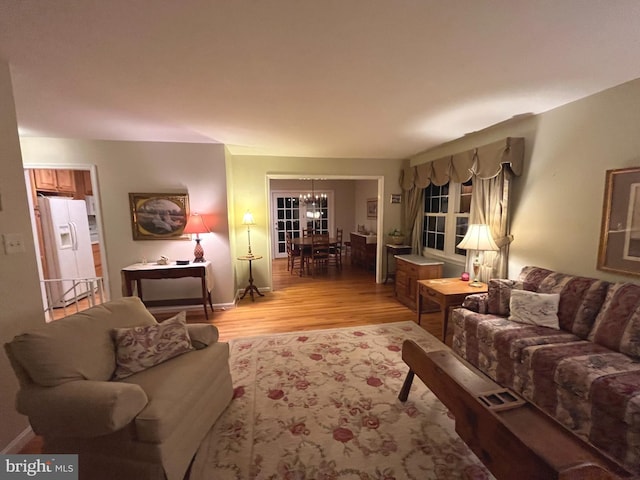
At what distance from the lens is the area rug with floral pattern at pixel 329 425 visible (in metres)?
1.41

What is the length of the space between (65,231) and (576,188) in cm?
628

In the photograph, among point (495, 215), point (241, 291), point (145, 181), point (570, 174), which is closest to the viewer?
point (570, 174)

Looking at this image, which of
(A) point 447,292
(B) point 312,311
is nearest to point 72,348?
(B) point 312,311

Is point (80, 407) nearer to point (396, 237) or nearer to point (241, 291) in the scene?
point (241, 291)

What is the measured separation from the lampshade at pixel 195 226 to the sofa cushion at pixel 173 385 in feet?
6.22

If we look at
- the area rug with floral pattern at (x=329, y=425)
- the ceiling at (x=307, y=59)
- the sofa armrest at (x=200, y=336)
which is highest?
the ceiling at (x=307, y=59)

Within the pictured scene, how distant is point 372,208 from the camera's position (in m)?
6.62

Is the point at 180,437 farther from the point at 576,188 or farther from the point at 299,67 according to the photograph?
the point at 576,188

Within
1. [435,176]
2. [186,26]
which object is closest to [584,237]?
[435,176]

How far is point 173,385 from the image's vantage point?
1.41 m

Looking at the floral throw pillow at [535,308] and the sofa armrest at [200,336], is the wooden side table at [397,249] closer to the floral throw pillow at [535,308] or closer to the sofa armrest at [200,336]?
the floral throw pillow at [535,308]

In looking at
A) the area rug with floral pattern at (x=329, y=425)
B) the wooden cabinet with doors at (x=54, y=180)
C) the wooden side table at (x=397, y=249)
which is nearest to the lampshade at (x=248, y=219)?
the area rug with floral pattern at (x=329, y=425)

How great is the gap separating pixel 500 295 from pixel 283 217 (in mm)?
5758

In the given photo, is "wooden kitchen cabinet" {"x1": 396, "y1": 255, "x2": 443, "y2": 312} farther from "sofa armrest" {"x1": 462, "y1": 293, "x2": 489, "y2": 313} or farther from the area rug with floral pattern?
the area rug with floral pattern
